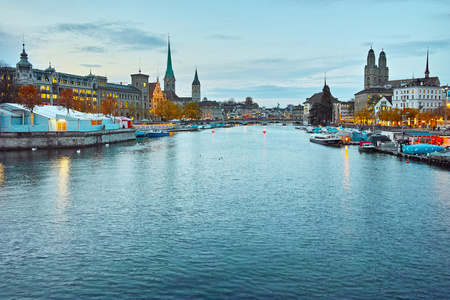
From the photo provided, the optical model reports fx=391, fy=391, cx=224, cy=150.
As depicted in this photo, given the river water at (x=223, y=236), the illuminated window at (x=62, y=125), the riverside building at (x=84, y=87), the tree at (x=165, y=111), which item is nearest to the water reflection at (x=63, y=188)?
the river water at (x=223, y=236)

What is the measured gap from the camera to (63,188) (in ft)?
110

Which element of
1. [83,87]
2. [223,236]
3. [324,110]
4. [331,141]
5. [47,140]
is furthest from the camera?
[324,110]

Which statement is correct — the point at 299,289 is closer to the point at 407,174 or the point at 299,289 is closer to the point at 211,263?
the point at 211,263

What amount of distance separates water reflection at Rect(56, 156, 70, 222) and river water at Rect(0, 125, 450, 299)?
7.8 inches

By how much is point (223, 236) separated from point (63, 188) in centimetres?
1857

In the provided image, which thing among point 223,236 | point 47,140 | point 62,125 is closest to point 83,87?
point 62,125

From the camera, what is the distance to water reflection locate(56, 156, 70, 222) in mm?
25609

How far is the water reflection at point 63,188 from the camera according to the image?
84.0 feet

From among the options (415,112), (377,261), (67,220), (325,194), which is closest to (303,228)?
(377,261)

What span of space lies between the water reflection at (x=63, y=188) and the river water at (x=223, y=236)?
0.20 meters

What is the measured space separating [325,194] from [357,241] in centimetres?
1157

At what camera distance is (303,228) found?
881 inches

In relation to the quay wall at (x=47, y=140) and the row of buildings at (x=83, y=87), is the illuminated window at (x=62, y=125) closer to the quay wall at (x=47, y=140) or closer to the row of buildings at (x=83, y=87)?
the quay wall at (x=47, y=140)

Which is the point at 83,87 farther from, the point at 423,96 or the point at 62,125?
the point at 423,96
